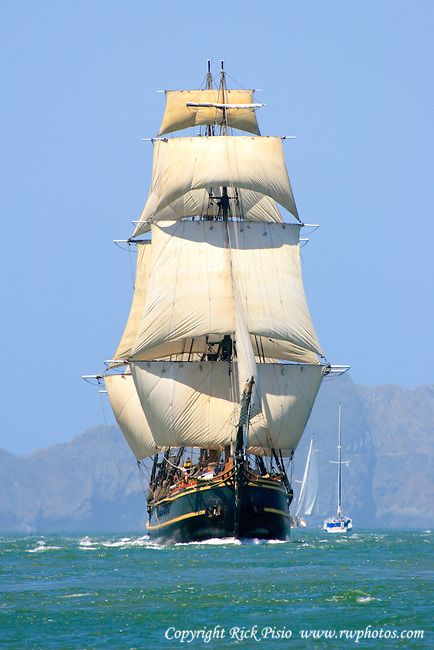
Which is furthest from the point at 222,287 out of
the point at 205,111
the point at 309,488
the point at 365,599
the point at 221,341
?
the point at 309,488

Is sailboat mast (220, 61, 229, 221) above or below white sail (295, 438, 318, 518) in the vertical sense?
above

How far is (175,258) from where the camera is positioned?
3110 inches

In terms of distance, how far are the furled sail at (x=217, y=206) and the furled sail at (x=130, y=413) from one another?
961 cm

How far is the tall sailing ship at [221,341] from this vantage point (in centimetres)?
7081

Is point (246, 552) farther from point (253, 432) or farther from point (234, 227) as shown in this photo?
point (234, 227)

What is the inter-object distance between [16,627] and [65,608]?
3.52 metres

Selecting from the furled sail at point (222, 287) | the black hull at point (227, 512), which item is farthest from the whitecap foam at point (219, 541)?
the furled sail at point (222, 287)

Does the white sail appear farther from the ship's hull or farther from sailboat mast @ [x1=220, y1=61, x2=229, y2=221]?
the ship's hull

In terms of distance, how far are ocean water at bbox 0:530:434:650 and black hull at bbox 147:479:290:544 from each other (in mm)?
6452

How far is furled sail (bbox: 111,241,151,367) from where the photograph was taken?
287 feet

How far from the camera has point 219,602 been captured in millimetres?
42156

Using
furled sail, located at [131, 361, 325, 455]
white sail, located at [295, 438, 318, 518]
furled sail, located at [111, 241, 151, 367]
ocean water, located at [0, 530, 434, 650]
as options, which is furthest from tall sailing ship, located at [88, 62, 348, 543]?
white sail, located at [295, 438, 318, 518]

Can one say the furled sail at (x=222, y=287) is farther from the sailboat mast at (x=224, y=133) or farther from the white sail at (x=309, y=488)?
the white sail at (x=309, y=488)

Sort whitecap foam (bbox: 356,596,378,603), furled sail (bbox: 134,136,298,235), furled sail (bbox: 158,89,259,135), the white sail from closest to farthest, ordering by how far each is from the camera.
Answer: whitecap foam (bbox: 356,596,378,603)
furled sail (bbox: 134,136,298,235)
furled sail (bbox: 158,89,259,135)
the white sail
